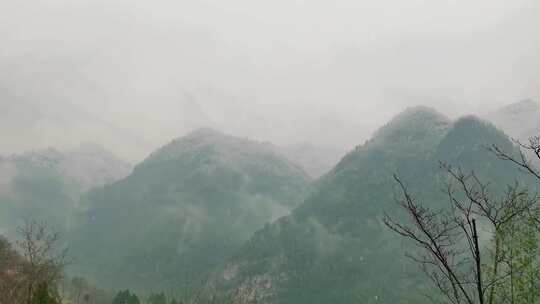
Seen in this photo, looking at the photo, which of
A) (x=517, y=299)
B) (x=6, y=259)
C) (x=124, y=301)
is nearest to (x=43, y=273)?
(x=517, y=299)

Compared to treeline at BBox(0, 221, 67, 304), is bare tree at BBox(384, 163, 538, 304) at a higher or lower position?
lower

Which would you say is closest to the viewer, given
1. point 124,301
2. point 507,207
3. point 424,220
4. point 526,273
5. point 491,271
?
point 424,220

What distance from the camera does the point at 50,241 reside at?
61406mm

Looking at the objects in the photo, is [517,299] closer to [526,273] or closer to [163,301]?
[526,273]

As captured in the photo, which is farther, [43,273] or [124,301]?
[124,301]

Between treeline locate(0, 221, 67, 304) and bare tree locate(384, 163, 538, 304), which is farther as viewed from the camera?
treeline locate(0, 221, 67, 304)

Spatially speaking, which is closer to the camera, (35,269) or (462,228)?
(462,228)

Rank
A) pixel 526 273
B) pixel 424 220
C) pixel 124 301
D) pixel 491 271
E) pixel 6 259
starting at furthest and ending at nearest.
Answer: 1. pixel 124 301
2. pixel 6 259
3. pixel 526 273
4. pixel 491 271
5. pixel 424 220

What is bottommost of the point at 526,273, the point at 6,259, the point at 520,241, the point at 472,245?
the point at 472,245

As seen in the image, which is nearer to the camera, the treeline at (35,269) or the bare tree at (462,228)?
the bare tree at (462,228)

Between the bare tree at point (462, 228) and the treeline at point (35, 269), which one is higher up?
the treeline at point (35, 269)

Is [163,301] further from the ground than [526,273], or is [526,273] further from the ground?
[163,301]

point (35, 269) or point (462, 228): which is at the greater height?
point (35, 269)

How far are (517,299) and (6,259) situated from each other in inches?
5252
